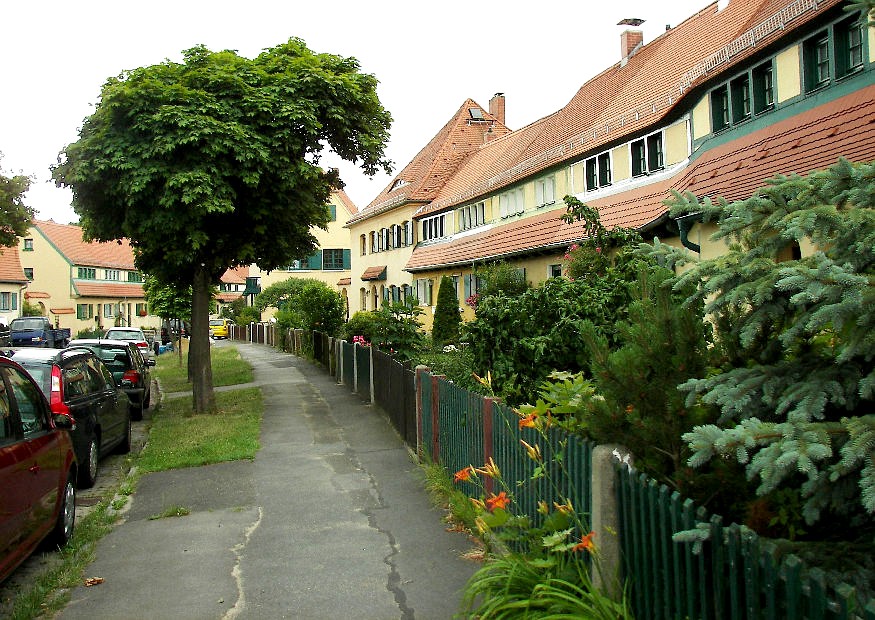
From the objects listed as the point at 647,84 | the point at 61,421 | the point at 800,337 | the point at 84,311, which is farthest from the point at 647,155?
the point at 84,311

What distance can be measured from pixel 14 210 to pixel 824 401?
1107 inches

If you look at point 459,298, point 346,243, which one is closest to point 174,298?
point 459,298

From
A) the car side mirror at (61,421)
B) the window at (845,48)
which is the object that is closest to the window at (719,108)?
the window at (845,48)

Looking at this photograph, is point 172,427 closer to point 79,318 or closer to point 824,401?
point 824,401

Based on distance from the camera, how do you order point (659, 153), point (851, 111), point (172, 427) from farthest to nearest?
point (659, 153), point (172, 427), point (851, 111)

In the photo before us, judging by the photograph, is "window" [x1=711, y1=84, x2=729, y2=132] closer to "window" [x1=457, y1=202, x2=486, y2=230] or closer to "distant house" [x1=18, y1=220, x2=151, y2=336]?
"window" [x1=457, y1=202, x2=486, y2=230]

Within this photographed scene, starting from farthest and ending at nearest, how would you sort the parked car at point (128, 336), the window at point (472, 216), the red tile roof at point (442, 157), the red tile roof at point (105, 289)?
the red tile roof at point (105, 289), the red tile roof at point (442, 157), the parked car at point (128, 336), the window at point (472, 216)

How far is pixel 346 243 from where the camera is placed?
234 ft

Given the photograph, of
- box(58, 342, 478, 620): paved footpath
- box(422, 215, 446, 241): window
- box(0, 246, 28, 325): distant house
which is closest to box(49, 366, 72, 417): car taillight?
box(58, 342, 478, 620): paved footpath

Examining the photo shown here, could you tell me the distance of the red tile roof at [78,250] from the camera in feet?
235

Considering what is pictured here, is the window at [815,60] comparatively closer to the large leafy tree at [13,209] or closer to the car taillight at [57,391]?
the car taillight at [57,391]

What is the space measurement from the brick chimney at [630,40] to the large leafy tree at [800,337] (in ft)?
87.3

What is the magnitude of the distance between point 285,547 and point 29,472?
6.93 ft

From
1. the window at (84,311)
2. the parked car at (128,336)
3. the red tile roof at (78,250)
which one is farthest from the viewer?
the red tile roof at (78,250)
